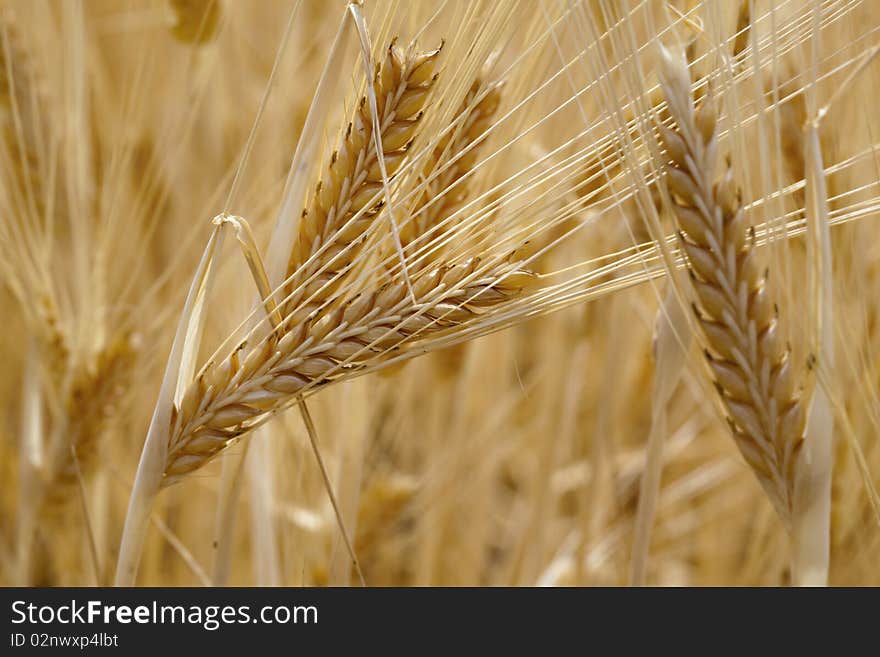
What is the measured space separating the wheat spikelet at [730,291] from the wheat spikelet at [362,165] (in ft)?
0.53

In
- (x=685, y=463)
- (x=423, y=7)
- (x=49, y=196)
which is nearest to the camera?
(x=423, y=7)

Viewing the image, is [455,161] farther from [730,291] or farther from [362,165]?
[730,291]

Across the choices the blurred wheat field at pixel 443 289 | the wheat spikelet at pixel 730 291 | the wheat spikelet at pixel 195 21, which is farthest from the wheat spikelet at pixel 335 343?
the wheat spikelet at pixel 195 21

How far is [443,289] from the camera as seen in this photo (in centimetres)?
53

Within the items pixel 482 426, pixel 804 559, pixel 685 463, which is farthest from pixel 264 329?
pixel 685 463

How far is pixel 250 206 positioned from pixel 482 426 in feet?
1.56

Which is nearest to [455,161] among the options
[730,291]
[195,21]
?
[730,291]

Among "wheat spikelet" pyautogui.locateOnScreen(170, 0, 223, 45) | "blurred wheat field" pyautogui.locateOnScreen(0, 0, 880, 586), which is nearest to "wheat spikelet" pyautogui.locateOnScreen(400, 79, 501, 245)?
"blurred wheat field" pyautogui.locateOnScreen(0, 0, 880, 586)

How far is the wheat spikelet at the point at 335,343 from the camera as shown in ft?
1.74

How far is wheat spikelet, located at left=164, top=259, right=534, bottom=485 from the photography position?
53 cm

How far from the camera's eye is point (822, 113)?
53 cm

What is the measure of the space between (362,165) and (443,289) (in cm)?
11

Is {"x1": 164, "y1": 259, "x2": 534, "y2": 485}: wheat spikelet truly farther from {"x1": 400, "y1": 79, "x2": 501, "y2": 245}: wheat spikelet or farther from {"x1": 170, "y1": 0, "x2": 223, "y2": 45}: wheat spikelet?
{"x1": 170, "y1": 0, "x2": 223, "y2": 45}: wheat spikelet
